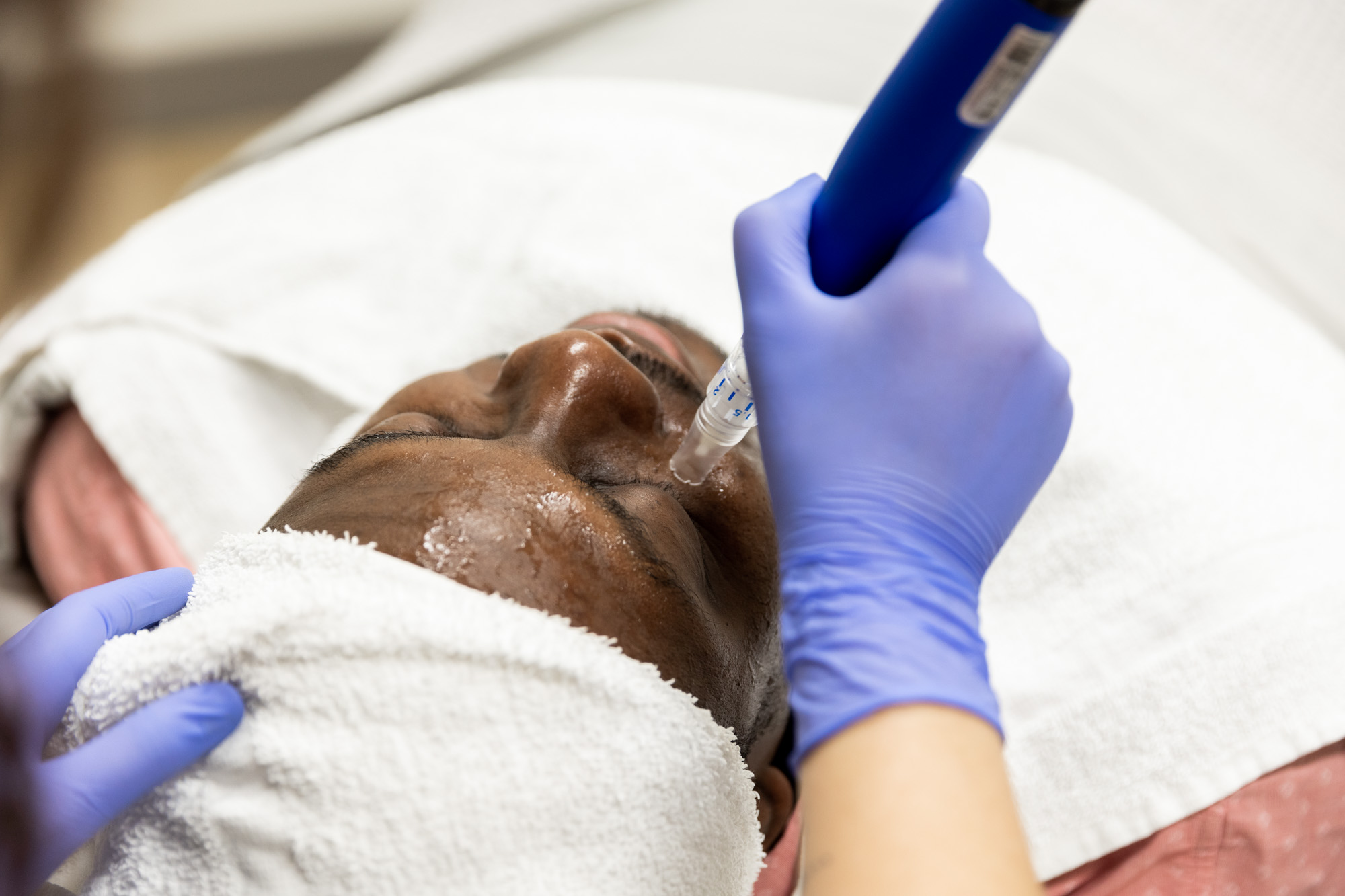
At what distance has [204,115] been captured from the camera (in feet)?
7.32

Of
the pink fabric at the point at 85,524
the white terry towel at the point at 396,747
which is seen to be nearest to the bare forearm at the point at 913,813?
the white terry towel at the point at 396,747

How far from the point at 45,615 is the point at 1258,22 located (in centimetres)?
169

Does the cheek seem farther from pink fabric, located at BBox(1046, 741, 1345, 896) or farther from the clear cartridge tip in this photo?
pink fabric, located at BBox(1046, 741, 1345, 896)

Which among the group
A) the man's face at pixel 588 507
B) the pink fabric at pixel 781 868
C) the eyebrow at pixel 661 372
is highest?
the eyebrow at pixel 661 372

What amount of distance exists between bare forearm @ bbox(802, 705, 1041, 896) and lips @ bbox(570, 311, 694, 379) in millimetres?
458

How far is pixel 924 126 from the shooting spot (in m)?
0.53

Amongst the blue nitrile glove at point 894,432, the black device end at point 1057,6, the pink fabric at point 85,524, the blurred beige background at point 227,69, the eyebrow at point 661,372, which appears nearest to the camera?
the black device end at point 1057,6

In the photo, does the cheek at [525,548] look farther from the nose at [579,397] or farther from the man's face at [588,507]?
the nose at [579,397]

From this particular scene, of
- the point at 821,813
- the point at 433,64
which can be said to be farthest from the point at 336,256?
the point at 821,813

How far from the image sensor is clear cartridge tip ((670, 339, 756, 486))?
2.32 feet

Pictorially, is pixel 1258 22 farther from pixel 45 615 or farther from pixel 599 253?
pixel 45 615

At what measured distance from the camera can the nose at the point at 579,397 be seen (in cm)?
77

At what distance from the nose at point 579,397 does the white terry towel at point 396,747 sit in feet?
0.64

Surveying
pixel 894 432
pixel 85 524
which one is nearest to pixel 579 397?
pixel 894 432
